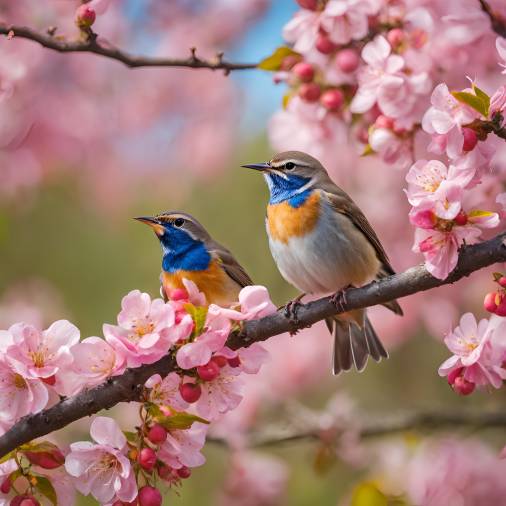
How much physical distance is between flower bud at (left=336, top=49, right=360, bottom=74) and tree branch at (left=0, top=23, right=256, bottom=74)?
0.41 metres

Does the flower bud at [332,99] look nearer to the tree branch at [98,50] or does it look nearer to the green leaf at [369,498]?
the tree branch at [98,50]

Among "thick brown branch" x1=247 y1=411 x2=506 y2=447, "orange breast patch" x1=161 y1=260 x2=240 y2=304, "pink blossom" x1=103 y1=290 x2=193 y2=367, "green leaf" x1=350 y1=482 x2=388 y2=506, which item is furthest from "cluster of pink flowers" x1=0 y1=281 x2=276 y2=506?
"thick brown branch" x1=247 y1=411 x2=506 y2=447

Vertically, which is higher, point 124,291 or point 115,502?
point 115,502

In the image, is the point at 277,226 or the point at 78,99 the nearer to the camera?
the point at 277,226

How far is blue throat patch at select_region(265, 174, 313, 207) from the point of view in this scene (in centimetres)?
460

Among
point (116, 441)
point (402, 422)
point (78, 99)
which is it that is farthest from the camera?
point (78, 99)

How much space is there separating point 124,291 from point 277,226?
5308 millimetres

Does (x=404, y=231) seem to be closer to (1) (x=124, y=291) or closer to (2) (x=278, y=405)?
(2) (x=278, y=405)

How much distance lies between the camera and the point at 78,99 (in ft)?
23.9

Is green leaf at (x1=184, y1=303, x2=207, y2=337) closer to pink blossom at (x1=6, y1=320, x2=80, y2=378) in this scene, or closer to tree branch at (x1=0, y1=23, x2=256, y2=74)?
pink blossom at (x1=6, y1=320, x2=80, y2=378)

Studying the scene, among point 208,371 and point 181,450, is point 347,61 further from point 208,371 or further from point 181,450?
point 181,450

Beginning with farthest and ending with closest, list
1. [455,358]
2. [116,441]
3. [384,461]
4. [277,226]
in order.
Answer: [384,461], [277,226], [455,358], [116,441]

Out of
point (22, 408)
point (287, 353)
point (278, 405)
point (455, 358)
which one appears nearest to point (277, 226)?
point (455, 358)

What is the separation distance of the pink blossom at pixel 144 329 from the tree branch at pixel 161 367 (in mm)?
67
